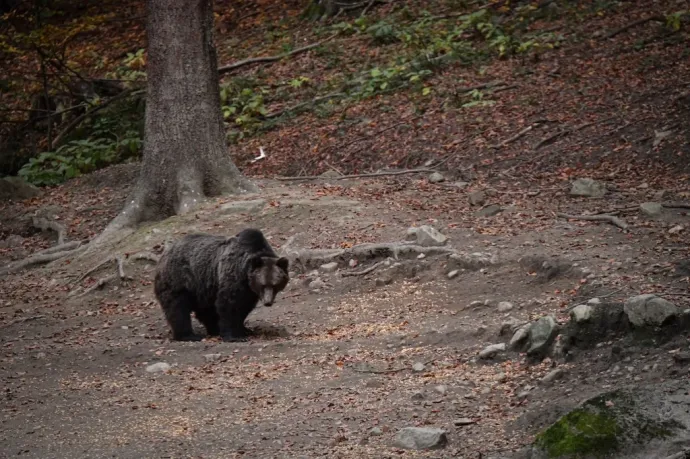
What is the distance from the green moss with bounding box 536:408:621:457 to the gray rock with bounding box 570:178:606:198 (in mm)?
6780

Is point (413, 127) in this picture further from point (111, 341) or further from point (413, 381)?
point (413, 381)

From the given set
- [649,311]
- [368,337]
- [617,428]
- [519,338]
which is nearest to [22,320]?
[368,337]

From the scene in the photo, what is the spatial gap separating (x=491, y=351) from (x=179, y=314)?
357cm

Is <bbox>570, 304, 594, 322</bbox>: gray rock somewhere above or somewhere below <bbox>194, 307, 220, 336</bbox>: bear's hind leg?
above

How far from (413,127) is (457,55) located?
274cm

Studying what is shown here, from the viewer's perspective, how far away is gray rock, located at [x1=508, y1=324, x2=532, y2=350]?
7.50 m

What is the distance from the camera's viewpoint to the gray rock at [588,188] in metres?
12.2

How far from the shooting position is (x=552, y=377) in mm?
6793

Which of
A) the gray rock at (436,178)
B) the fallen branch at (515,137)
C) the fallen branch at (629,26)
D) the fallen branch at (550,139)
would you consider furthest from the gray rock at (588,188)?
the fallen branch at (629,26)

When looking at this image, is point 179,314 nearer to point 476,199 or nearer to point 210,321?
point 210,321

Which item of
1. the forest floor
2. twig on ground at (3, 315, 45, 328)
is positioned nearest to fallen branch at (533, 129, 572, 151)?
the forest floor

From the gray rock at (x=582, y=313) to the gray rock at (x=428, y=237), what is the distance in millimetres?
Result: 3644

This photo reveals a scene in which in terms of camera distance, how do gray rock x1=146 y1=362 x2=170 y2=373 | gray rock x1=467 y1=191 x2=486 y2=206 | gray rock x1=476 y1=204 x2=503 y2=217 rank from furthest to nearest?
gray rock x1=467 y1=191 x2=486 y2=206
gray rock x1=476 y1=204 x2=503 y2=217
gray rock x1=146 y1=362 x2=170 y2=373

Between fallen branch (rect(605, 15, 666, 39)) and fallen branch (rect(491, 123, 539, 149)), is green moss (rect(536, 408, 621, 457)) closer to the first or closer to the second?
fallen branch (rect(491, 123, 539, 149))
